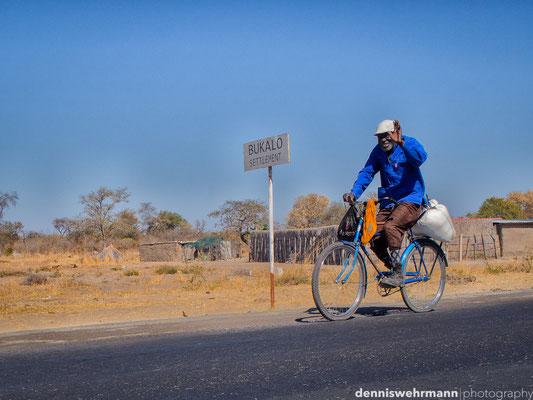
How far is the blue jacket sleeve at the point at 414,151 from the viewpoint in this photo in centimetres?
593

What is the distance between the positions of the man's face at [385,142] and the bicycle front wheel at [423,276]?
1.24 m

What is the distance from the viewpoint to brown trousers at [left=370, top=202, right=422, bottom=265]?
19.7ft

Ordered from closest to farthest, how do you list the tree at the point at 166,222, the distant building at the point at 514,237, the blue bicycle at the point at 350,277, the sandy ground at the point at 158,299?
the blue bicycle at the point at 350,277 → the sandy ground at the point at 158,299 → the distant building at the point at 514,237 → the tree at the point at 166,222

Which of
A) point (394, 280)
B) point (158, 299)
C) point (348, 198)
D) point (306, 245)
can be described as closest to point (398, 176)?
point (348, 198)

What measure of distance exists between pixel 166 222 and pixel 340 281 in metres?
79.1

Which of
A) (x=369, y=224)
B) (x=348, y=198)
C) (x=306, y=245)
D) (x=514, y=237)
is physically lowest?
(x=369, y=224)

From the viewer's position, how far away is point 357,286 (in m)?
6.13

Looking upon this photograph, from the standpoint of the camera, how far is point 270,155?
8.24 meters

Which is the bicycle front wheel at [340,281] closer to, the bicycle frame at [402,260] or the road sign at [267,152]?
the bicycle frame at [402,260]

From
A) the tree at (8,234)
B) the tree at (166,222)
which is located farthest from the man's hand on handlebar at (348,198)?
the tree at (166,222)

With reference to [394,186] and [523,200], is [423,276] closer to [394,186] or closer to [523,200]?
[394,186]

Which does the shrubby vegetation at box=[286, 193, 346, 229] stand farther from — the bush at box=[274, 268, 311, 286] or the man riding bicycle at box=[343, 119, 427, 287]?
the man riding bicycle at box=[343, 119, 427, 287]

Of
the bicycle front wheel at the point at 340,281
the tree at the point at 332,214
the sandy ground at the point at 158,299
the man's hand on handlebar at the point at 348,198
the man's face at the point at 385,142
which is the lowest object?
the sandy ground at the point at 158,299

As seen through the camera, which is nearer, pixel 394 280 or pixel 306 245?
pixel 394 280
